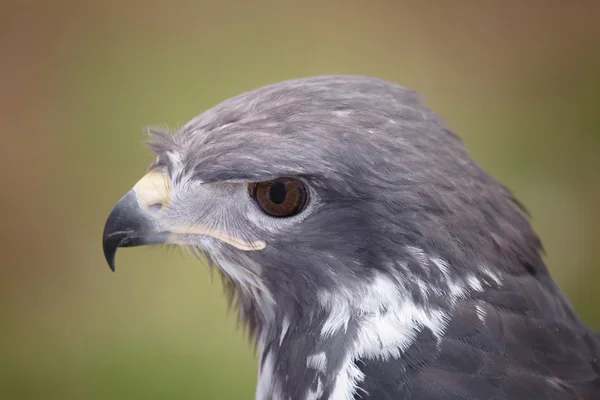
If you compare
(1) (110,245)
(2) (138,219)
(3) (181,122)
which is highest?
(2) (138,219)

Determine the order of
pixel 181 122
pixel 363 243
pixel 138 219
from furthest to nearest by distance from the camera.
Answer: pixel 181 122 < pixel 138 219 < pixel 363 243

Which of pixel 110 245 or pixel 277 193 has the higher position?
pixel 277 193

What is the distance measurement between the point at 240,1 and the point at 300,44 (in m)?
0.74

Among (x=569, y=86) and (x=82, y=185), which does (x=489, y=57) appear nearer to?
(x=569, y=86)

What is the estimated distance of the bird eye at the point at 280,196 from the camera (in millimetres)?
1954

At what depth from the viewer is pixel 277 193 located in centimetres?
197

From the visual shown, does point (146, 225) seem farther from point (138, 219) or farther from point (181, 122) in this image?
point (181, 122)

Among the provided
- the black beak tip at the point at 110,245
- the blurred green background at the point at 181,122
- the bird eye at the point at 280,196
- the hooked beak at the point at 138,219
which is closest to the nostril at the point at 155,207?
the hooked beak at the point at 138,219

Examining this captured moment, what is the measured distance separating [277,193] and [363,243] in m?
0.28

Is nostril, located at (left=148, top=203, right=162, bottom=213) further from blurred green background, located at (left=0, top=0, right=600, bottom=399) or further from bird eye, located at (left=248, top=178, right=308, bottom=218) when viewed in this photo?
blurred green background, located at (left=0, top=0, right=600, bottom=399)

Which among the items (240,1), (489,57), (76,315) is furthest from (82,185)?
(489,57)

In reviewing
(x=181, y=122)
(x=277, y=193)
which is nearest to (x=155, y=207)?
(x=277, y=193)

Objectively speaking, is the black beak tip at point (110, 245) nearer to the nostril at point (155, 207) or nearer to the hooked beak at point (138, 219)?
the hooked beak at point (138, 219)

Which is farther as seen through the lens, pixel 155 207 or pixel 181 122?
pixel 181 122
